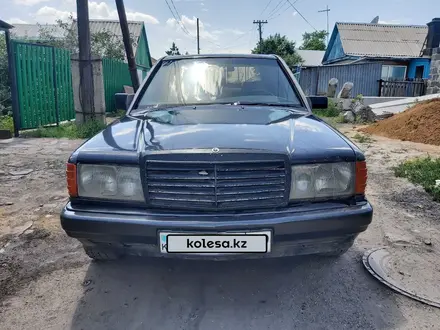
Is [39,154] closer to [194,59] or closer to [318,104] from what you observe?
[194,59]

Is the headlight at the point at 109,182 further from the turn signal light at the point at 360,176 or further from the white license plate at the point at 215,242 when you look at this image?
the turn signal light at the point at 360,176

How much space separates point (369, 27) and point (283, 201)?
30.4 m

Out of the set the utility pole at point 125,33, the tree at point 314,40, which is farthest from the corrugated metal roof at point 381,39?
the tree at point 314,40

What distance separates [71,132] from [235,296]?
753 centimetres

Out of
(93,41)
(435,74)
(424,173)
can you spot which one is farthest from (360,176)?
(93,41)

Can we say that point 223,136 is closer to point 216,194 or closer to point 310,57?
point 216,194

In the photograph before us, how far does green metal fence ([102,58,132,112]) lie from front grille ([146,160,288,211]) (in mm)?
11257

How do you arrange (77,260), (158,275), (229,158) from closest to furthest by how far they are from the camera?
(229,158) → (158,275) → (77,260)

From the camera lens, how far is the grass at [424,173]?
14.2 ft

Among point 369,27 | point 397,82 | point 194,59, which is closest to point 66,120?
point 194,59

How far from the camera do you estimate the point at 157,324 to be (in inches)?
79.7

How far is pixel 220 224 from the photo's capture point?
1.88 metres

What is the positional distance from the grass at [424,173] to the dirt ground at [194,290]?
93cm

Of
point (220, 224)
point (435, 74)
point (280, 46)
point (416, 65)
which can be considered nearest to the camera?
point (220, 224)
